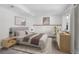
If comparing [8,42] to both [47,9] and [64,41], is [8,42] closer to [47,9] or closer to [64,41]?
[47,9]

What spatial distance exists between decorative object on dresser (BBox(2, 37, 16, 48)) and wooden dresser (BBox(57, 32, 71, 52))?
0.88m

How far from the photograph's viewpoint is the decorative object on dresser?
1.46m

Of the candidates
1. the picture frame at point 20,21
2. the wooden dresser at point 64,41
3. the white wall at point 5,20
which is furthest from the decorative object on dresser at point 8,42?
the wooden dresser at point 64,41

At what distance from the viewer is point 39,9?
4.80ft

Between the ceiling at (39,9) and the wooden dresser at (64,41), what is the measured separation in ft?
1.41

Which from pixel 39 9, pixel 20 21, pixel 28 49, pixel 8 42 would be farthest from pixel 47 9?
pixel 8 42

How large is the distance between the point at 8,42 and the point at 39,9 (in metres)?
0.84

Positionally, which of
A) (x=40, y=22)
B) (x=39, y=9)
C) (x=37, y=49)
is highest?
(x=39, y=9)

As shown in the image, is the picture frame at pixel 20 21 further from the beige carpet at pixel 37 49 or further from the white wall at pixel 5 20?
the beige carpet at pixel 37 49
